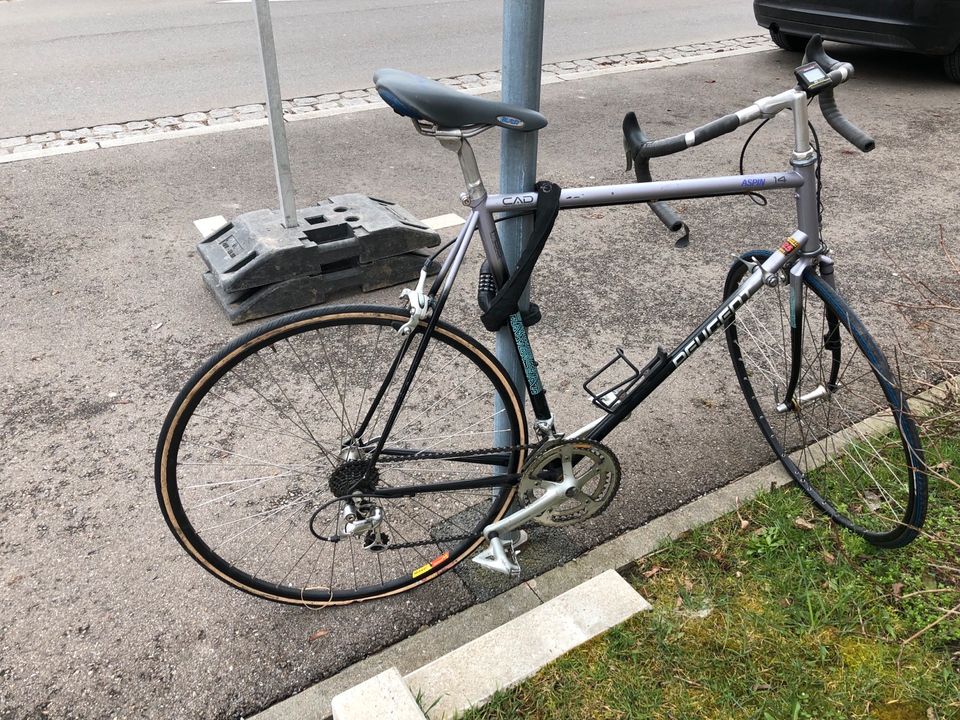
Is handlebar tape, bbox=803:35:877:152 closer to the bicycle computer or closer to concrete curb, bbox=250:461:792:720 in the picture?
the bicycle computer

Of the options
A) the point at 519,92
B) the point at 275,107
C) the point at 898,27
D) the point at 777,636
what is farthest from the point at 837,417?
the point at 898,27

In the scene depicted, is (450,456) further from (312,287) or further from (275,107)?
(275,107)

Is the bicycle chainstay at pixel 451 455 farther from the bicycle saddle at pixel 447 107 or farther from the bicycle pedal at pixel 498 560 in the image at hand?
the bicycle saddle at pixel 447 107

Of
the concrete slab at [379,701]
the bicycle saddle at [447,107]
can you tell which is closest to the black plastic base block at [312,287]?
the bicycle saddle at [447,107]

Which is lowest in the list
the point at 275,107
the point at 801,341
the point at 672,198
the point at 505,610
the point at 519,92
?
the point at 505,610

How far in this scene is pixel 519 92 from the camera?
227 cm

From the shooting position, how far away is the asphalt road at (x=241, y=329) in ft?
8.23

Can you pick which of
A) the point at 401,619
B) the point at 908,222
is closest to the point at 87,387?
the point at 401,619

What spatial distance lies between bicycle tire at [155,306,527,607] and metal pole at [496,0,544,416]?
14.0 inches

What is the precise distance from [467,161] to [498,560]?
1.23 metres

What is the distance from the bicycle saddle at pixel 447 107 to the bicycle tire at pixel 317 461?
1.73ft

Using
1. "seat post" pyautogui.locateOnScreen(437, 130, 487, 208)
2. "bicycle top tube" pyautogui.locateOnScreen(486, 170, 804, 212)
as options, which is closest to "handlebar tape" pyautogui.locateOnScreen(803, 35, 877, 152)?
"bicycle top tube" pyautogui.locateOnScreen(486, 170, 804, 212)

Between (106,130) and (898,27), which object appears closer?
(106,130)

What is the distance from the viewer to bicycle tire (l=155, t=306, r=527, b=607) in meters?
2.24
